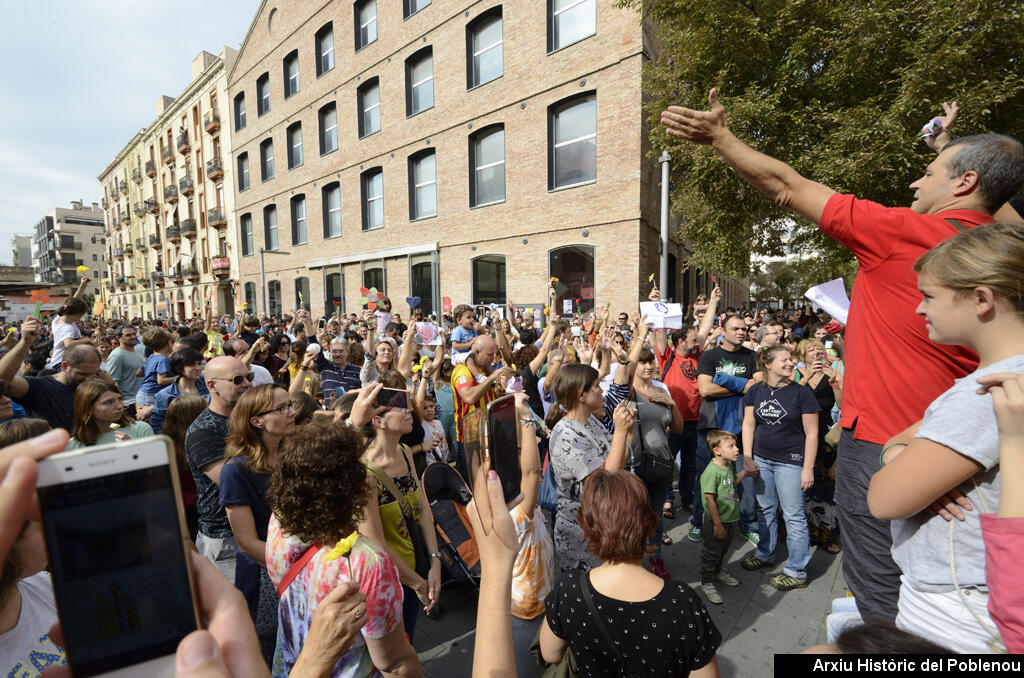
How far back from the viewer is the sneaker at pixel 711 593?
347 centimetres

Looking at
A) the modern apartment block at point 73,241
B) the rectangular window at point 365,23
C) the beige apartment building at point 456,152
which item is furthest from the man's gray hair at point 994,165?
the modern apartment block at point 73,241

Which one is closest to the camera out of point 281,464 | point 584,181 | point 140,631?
point 140,631

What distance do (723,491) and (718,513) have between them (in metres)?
0.18

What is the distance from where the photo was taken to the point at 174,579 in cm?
78

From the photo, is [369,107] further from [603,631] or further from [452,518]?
[603,631]

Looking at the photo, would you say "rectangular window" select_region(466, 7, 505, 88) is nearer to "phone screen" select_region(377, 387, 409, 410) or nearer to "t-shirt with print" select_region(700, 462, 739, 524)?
"t-shirt with print" select_region(700, 462, 739, 524)

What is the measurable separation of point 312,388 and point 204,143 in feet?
105

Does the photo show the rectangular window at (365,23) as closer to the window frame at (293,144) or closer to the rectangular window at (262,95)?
the window frame at (293,144)

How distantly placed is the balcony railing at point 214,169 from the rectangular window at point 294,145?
→ 8666mm

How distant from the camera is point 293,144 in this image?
2280 cm

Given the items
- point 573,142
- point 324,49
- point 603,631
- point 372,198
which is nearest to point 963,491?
point 603,631

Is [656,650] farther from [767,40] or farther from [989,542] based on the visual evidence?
[767,40]

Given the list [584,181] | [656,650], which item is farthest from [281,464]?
[584,181]

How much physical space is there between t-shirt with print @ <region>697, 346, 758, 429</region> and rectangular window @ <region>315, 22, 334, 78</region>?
70.3 feet
